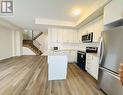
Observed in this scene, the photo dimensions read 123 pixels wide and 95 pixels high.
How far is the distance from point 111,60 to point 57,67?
175cm

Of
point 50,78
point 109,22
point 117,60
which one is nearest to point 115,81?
point 117,60

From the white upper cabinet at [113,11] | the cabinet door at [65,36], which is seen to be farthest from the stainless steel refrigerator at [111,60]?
the cabinet door at [65,36]

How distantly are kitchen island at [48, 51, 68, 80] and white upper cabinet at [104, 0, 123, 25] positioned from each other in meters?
1.75

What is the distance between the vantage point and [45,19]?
4789 millimetres

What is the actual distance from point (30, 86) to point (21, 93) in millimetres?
401

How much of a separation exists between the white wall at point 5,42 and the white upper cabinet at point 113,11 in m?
6.56

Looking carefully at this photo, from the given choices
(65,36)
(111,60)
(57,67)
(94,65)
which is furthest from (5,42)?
(111,60)

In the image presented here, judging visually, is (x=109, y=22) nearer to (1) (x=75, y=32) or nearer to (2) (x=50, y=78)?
(2) (x=50, y=78)

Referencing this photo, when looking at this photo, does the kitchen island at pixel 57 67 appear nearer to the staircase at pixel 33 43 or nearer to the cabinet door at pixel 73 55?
the cabinet door at pixel 73 55

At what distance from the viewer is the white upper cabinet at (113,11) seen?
193cm

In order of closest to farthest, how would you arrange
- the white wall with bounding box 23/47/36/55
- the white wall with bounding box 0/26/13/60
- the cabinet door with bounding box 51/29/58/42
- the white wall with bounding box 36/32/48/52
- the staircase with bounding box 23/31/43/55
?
the cabinet door with bounding box 51/29/58/42 < the white wall with bounding box 0/26/13/60 < the white wall with bounding box 23/47/36/55 < the staircase with bounding box 23/31/43/55 < the white wall with bounding box 36/32/48/52

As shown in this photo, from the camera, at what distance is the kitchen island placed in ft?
10.4

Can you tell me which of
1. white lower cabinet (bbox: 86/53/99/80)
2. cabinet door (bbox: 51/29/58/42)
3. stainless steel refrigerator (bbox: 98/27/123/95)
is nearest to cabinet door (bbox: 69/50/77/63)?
cabinet door (bbox: 51/29/58/42)

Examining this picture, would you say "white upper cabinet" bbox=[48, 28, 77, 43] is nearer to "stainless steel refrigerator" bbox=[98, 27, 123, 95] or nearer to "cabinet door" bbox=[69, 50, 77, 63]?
"cabinet door" bbox=[69, 50, 77, 63]
